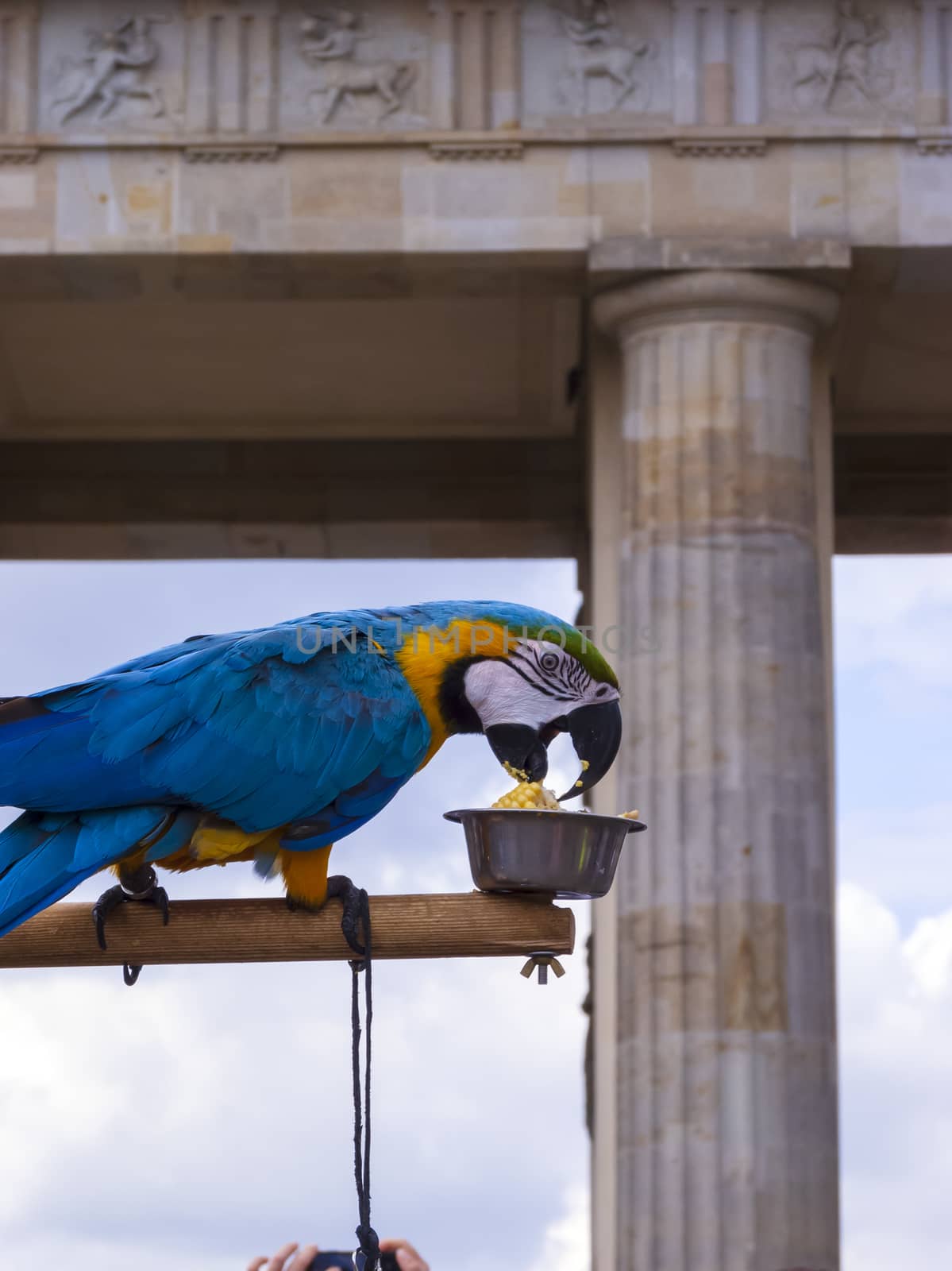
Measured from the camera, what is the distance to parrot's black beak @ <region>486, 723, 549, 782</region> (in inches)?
228

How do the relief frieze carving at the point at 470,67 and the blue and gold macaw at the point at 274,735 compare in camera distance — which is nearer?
the blue and gold macaw at the point at 274,735

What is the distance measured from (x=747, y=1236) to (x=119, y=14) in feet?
33.9

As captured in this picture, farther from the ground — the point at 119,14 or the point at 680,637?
the point at 119,14

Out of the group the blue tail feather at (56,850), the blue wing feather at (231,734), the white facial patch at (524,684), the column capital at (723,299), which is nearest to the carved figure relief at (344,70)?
the column capital at (723,299)

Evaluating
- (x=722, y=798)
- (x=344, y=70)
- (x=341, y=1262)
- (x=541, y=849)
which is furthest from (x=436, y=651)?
(x=344, y=70)

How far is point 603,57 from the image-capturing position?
15.3m

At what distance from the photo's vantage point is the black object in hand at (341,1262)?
17.2 feet

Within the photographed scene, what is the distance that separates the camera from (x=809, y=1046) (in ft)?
45.2

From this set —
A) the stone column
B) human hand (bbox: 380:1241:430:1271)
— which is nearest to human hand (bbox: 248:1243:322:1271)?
human hand (bbox: 380:1241:430:1271)

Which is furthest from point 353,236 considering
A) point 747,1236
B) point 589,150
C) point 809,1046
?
point 747,1236

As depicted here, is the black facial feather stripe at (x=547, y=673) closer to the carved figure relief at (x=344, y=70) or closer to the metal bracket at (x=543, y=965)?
the metal bracket at (x=543, y=965)

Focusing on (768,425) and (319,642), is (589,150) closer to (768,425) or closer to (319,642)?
(768,425)

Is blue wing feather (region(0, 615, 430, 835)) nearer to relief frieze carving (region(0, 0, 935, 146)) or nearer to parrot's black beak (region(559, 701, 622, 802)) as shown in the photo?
parrot's black beak (region(559, 701, 622, 802))

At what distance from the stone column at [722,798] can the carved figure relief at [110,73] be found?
13.1ft
